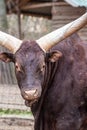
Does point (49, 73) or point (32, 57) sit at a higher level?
point (32, 57)

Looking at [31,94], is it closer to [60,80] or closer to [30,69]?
[30,69]

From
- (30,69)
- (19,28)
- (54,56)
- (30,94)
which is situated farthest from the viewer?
(19,28)

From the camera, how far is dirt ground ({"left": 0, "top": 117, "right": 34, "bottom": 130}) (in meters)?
9.30

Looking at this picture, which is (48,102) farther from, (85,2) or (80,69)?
(85,2)

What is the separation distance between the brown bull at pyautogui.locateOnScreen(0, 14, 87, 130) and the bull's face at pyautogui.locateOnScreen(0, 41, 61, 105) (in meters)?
0.01

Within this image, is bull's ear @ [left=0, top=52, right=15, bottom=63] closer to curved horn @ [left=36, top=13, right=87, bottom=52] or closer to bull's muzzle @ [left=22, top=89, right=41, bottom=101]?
curved horn @ [left=36, top=13, right=87, bottom=52]

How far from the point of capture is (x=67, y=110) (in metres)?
6.93

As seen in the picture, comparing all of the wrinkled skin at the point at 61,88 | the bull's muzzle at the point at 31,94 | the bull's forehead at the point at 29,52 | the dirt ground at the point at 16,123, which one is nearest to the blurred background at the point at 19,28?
the dirt ground at the point at 16,123

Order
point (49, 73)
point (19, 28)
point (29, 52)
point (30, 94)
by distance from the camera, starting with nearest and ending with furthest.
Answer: point (30, 94) → point (29, 52) → point (49, 73) → point (19, 28)

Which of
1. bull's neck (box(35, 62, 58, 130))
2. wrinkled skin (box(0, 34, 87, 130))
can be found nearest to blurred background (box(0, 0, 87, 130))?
bull's neck (box(35, 62, 58, 130))

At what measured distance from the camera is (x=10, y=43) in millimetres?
6938

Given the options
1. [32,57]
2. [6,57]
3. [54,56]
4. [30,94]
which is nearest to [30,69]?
[32,57]

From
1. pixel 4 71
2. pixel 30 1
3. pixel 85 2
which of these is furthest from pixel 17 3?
pixel 85 2

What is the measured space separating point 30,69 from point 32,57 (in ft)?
0.55
